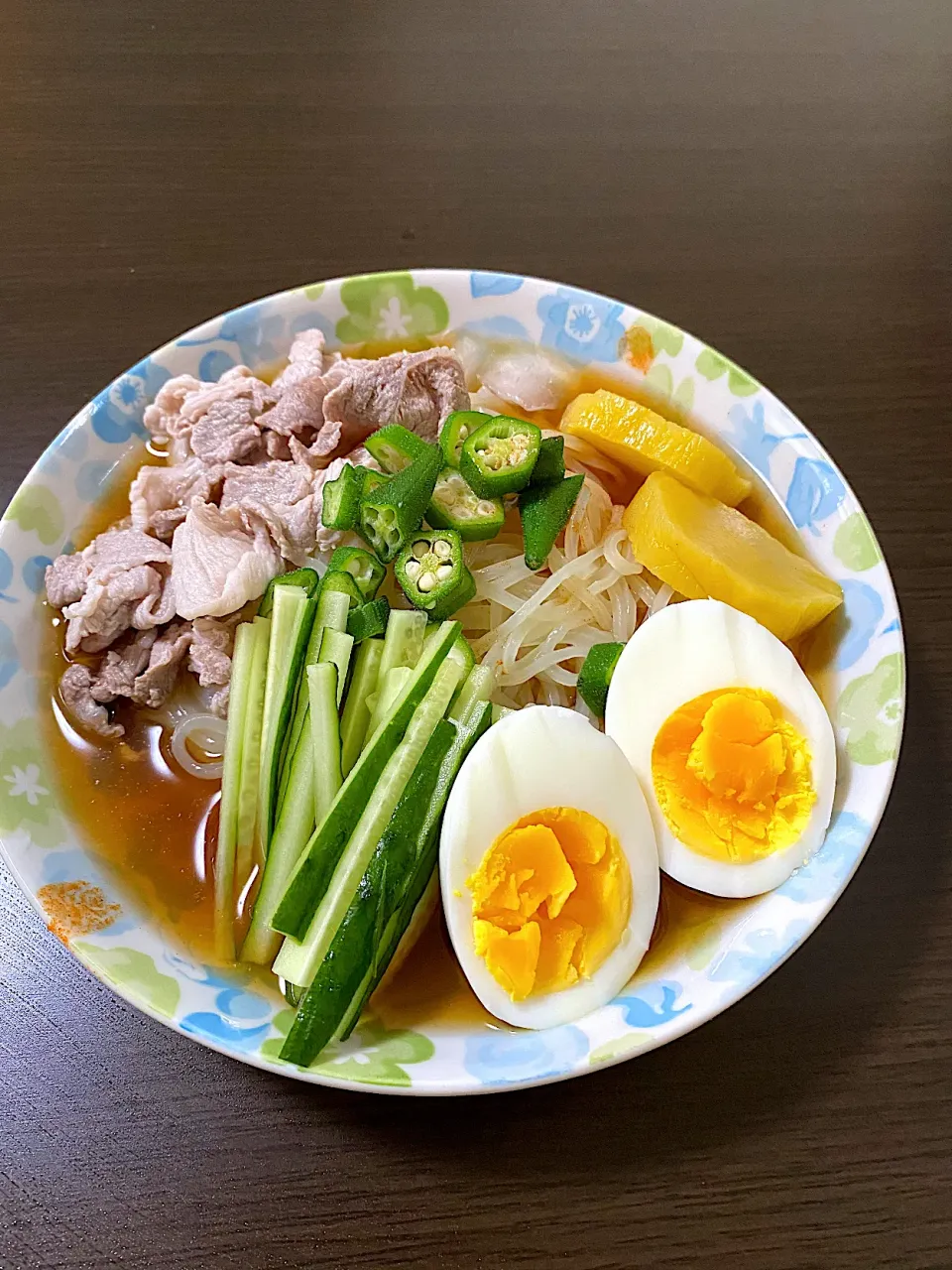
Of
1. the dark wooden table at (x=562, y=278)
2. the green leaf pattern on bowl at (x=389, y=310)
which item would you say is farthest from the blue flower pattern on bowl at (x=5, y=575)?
the green leaf pattern on bowl at (x=389, y=310)

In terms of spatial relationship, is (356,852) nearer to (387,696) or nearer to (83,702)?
(387,696)

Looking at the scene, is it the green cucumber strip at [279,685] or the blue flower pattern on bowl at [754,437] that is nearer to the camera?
the green cucumber strip at [279,685]

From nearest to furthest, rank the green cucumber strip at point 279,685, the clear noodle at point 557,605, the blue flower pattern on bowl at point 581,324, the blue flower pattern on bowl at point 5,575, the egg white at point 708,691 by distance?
1. the egg white at point 708,691
2. the green cucumber strip at point 279,685
3. the blue flower pattern on bowl at point 5,575
4. the clear noodle at point 557,605
5. the blue flower pattern on bowl at point 581,324

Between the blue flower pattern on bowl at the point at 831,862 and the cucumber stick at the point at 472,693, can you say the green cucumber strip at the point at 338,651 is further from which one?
the blue flower pattern on bowl at the point at 831,862

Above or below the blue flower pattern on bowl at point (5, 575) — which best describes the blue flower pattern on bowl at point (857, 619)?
below

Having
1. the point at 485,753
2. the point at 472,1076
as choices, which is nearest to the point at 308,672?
the point at 485,753

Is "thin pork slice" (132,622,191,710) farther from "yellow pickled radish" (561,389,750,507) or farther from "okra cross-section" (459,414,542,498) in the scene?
"yellow pickled radish" (561,389,750,507)

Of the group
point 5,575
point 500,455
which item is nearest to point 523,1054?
point 500,455
